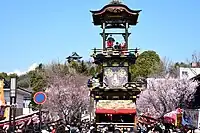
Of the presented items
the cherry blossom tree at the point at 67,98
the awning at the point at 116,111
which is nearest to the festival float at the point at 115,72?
the awning at the point at 116,111

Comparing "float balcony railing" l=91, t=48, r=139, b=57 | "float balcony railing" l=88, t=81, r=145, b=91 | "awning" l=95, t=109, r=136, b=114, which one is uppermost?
"float balcony railing" l=91, t=48, r=139, b=57

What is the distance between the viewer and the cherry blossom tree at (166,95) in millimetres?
63031

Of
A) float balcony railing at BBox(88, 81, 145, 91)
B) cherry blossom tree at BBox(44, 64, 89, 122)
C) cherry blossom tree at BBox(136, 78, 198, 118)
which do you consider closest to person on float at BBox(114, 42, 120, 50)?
float balcony railing at BBox(88, 81, 145, 91)

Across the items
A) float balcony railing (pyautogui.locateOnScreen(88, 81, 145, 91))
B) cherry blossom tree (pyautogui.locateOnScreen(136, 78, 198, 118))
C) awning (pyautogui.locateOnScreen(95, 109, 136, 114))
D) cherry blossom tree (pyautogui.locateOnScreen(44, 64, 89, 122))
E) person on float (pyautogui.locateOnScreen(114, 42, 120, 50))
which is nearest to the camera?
float balcony railing (pyautogui.locateOnScreen(88, 81, 145, 91))

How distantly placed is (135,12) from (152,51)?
68895mm

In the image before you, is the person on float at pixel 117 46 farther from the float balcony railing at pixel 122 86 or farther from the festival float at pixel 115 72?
the float balcony railing at pixel 122 86

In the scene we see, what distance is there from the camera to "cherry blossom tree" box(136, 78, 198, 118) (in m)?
63.0

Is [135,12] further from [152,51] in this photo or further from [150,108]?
[152,51]

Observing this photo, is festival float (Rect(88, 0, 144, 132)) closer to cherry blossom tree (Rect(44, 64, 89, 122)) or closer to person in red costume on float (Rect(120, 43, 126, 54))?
person in red costume on float (Rect(120, 43, 126, 54))

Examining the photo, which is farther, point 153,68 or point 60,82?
point 153,68

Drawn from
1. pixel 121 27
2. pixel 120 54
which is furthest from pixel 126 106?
pixel 121 27

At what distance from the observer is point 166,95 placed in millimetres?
65250

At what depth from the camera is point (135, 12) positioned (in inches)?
1829

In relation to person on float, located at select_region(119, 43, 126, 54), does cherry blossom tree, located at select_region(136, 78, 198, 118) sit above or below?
below
